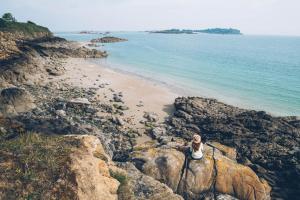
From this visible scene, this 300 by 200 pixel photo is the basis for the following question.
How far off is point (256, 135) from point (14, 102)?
2140 centimetres

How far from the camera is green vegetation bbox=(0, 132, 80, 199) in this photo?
436 inches

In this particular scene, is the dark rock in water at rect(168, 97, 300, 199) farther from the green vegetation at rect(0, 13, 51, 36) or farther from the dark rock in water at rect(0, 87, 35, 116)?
the green vegetation at rect(0, 13, 51, 36)

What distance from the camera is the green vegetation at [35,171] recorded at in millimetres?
11062

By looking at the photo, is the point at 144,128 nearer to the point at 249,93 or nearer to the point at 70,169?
the point at 70,169

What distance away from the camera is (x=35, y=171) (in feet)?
38.2

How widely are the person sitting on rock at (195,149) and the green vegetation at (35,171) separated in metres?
6.60

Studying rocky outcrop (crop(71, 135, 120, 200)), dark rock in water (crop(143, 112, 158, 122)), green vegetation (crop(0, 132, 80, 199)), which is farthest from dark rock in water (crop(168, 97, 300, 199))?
green vegetation (crop(0, 132, 80, 199))

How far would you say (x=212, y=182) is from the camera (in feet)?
54.6

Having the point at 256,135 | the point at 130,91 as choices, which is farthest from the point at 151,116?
the point at 130,91

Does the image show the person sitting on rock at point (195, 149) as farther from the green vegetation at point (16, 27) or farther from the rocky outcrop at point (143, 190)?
the green vegetation at point (16, 27)

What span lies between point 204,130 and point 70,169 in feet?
60.0

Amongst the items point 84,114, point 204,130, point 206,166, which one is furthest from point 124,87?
point 206,166

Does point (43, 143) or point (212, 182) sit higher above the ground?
point (43, 143)

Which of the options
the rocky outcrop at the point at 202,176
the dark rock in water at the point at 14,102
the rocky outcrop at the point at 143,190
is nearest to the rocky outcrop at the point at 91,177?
the rocky outcrop at the point at 143,190
